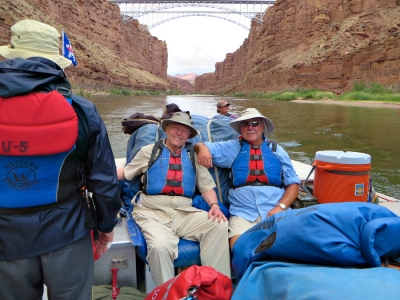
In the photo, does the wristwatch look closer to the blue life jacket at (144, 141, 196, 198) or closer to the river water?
the blue life jacket at (144, 141, 196, 198)

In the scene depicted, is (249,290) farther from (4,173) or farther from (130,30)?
(130,30)

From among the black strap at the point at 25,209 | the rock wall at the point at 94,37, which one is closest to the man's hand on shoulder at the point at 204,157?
the black strap at the point at 25,209

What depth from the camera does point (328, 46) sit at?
107 ft

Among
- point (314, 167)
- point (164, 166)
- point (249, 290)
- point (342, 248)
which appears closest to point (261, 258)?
point (249, 290)

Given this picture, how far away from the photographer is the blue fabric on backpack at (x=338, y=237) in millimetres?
993

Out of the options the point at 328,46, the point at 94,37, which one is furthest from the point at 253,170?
the point at 94,37

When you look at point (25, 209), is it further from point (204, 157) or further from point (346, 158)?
point (346, 158)

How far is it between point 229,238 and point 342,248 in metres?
1.27

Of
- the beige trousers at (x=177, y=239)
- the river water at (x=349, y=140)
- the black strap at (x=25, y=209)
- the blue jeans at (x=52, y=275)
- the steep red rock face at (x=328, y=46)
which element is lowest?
the river water at (x=349, y=140)

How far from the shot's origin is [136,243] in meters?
1.98

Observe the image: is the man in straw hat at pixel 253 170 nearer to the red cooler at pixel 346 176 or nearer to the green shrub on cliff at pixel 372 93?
the red cooler at pixel 346 176

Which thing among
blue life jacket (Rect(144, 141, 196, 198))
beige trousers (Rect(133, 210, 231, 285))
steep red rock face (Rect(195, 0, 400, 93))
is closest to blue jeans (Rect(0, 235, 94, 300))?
beige trousers (Rect(133, 210, 231, 285))

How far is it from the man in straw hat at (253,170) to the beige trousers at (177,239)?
0.82 ft

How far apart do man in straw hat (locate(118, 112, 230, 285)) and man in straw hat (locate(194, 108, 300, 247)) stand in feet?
0.53
